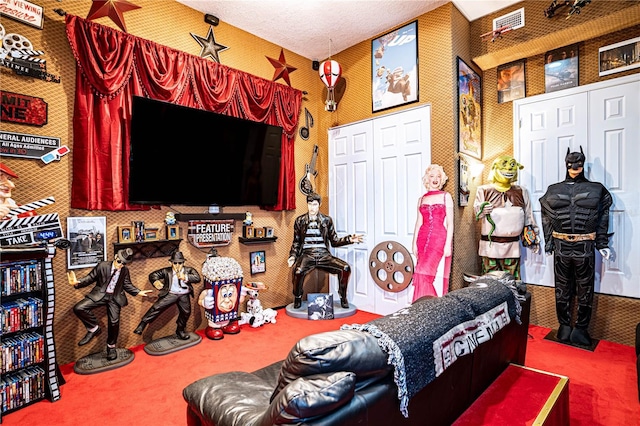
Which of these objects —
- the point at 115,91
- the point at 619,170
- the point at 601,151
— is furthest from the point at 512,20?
the point at 115,91

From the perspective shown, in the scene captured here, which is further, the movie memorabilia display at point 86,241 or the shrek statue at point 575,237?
the shrek statue at point 575,237

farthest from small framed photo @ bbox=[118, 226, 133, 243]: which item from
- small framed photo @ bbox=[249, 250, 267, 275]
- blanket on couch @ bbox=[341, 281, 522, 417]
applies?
blanket on couch @ bbox=[341, 281, 522, 417]

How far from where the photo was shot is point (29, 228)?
2.52 metres

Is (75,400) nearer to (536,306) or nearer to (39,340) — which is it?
(39,340)

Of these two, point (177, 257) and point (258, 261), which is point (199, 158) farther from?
point (258, 261)

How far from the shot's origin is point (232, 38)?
4.08 metres

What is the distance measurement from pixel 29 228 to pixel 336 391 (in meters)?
2.74

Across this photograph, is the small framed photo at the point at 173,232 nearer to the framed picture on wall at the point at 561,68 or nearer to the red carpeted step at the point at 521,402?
the red carpeted step at the point at 521,402

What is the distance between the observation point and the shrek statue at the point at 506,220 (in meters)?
3.64

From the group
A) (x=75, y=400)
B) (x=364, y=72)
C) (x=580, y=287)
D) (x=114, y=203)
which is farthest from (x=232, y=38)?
(x=580, y=287)

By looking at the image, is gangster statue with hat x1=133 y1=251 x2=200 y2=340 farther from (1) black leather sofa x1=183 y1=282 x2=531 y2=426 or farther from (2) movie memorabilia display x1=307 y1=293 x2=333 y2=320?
(1) black leather sofa x1=183 y1=282 x2=531 y2=426

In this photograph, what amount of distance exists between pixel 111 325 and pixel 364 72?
4126 mm

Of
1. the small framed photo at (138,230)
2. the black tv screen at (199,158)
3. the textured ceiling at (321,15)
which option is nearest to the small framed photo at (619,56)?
the textured ceiling at (321,15)

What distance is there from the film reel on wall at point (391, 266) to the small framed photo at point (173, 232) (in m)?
2.36
